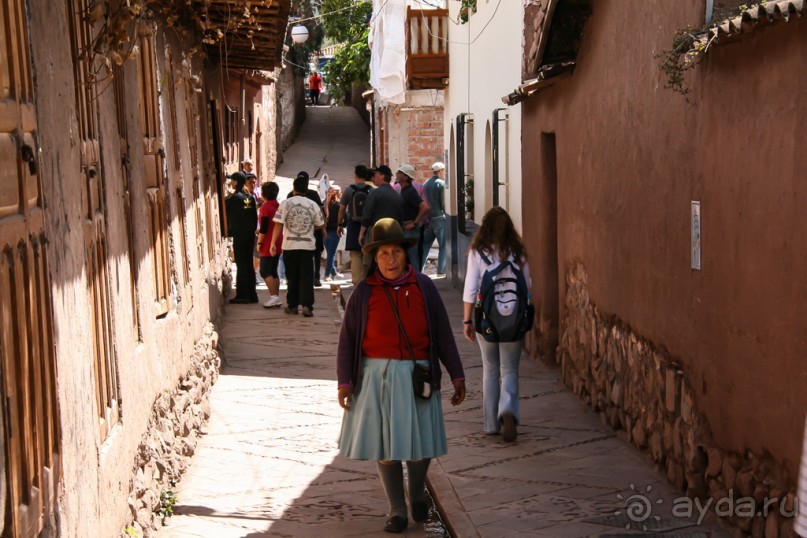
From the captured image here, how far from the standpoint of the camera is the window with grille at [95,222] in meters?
5.20

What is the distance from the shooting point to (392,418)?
6.38m

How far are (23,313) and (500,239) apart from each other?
5090mm

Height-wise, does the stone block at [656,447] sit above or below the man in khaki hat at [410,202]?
below

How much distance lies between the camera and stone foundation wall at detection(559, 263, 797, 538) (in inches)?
225

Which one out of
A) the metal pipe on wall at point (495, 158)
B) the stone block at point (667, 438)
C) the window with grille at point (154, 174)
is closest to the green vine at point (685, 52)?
the stone block at point (667, 438)

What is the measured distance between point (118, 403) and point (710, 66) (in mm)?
3561

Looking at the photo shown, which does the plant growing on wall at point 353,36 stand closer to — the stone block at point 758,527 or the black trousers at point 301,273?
the black trousers at point 301,273

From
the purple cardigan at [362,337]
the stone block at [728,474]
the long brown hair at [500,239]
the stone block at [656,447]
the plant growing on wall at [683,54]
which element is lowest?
the stone block at [656,447]

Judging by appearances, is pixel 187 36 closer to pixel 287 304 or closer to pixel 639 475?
pixel 287 304

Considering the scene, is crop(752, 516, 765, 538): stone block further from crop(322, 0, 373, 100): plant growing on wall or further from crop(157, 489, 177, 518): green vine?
crop(322, 0, 373, 100): plant growing on wall

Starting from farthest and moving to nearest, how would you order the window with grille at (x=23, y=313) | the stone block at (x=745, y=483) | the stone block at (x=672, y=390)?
the stone block at (x=672, y=390) → the stone block at (x=745, y=483) → the window with grille at (x=23, y=313)

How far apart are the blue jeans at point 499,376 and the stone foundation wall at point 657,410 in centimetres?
78

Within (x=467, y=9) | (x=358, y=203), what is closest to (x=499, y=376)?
(x=358, y=203)

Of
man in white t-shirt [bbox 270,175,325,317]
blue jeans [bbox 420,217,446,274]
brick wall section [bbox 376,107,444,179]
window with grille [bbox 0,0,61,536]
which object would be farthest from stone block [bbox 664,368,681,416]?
brick wall section [bbox 376,107,444,179]
